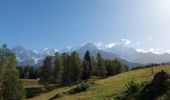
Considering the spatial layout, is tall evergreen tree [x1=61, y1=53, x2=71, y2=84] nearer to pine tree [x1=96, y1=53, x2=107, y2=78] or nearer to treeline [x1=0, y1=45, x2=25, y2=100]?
pine tree [x1=96, y1=53, x2=107, y2=78]

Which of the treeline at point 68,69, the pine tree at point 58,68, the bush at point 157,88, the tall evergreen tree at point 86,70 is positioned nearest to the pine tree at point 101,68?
the treeline at point 68,69

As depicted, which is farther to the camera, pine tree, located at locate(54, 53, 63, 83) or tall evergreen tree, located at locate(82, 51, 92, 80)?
tall evergreen tree, located at locate(82, 51, 92, 80)

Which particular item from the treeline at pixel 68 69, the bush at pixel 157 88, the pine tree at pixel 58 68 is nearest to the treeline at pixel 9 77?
the treeline at pixel 68 69

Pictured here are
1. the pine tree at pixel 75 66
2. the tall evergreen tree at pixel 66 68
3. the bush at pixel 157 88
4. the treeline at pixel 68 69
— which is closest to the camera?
the bush at pixel 157 88

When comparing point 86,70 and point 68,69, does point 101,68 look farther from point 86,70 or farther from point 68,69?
point 68,69

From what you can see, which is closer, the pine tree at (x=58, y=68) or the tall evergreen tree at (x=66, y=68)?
the pine tree at (x=58, y=68)

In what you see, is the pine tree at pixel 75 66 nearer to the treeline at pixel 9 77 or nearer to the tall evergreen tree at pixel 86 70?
the tall evergreen tree at pixel 86 70

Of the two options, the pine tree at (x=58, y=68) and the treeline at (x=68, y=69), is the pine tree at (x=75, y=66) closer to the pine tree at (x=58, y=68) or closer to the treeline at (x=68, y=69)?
the treeline at (x=68, y=69)

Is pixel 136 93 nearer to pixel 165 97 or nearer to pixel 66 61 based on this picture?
pixel 165 97

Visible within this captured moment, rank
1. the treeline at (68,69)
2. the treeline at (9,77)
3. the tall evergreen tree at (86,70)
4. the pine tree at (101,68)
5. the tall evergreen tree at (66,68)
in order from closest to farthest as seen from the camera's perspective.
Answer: the treeline at (9,77) < the treeline at (68,69) < the tall evergreen tree at (66,68) < the tall evergreen tree at (86,70) < the pine tree at (101,68)

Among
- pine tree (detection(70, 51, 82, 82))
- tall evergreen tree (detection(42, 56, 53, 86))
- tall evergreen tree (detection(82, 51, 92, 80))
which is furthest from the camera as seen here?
tall evergreen tree (detection(82, 51, 92, 80))

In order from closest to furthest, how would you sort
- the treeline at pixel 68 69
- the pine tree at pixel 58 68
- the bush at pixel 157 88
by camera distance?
the bush at pixel 157 88 → the pine tree at pixel 58 68 → the treeline at pixel 68 69

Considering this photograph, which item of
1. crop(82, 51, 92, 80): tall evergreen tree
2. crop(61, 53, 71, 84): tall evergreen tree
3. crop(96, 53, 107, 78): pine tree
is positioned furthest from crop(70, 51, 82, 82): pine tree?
crop(96, 53, 107, 78): pine tree

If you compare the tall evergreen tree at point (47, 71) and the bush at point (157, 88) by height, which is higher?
the tall evergreen tree at point (47, 71)
